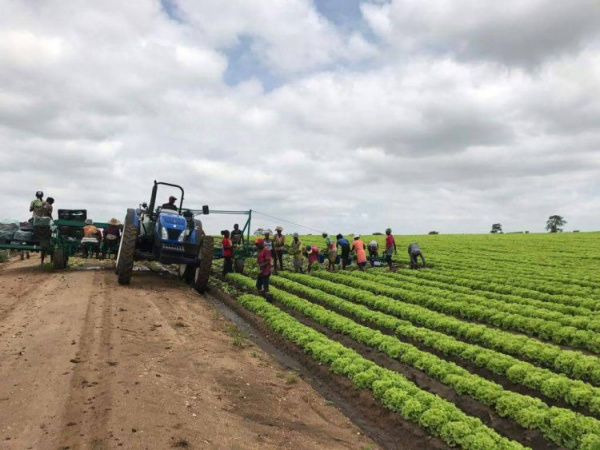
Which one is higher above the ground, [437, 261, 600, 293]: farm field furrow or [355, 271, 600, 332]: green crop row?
[437, 261, 600, 293]: farm field furrow

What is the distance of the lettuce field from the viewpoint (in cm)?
684

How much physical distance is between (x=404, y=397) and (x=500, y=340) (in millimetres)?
3957

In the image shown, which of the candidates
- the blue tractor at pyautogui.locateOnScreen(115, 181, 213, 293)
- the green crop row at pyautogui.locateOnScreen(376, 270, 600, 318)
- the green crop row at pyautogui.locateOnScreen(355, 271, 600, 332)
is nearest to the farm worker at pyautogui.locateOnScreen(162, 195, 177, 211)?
the blue tractor at pyautogui.locateOnScreen(115, 181, 213, 293)

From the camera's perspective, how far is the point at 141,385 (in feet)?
22.6

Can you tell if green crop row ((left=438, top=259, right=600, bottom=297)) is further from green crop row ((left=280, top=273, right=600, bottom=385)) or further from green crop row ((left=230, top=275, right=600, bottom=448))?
green crop row ((left=230, top=275, right=600, bottom=448))

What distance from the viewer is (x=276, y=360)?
1026cm

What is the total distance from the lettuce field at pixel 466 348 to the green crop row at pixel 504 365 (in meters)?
0.02

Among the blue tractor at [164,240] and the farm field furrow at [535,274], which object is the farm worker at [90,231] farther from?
the farm field furrow at [535,274]

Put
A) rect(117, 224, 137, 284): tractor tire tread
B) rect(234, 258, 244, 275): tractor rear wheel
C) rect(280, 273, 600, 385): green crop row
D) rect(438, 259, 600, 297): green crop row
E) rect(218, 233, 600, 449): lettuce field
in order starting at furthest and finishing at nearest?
1. rect(234, 258, 244, 275): tractor rear wheel
2. rect(438, 259, 600, 297): green crop row
3. rect(117, 224, 137, 284): tractor tire tread
4. rect(280, 273, 600, 385): green crop row
5. rect(218, 233, 600, 449): lettuce field

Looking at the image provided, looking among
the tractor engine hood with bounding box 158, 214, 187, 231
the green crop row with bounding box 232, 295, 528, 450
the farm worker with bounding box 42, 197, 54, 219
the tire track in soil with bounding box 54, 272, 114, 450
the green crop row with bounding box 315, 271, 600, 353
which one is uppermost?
the farm worker with bounding box 42, 197, 54, 219

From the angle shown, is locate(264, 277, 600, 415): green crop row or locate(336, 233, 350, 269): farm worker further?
locate(336, 233, 350, 269): farm worker

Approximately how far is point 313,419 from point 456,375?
2.98 meters

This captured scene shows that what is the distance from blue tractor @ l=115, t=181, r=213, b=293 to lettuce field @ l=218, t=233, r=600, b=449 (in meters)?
2.12

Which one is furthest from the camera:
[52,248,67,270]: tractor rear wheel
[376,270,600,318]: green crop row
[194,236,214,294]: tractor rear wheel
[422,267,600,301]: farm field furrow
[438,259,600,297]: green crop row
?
[52,248,67,270]: tractor rear wheel
